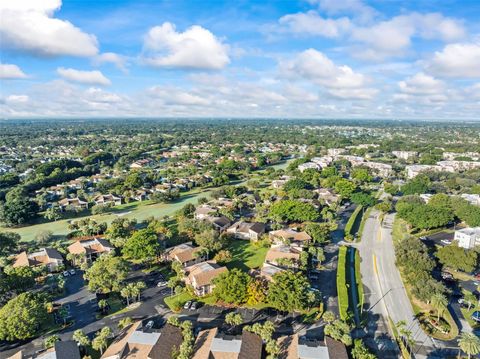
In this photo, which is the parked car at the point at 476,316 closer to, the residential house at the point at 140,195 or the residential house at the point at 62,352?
the residential house at the point at 62,352

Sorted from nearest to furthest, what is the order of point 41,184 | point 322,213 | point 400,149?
point 322,213 < point 41,184 < point 400,149

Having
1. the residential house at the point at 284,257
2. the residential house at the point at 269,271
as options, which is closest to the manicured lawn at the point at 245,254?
the residential house at the point at 284,257

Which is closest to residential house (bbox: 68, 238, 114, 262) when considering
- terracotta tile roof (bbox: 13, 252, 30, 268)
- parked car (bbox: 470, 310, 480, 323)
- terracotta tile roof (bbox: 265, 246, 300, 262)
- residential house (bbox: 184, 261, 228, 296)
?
terracotta tile roof (bbox: 13, 252, 30, 268)

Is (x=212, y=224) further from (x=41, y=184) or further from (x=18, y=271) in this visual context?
(x=41, y=184)

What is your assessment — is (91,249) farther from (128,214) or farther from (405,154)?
(405,154)

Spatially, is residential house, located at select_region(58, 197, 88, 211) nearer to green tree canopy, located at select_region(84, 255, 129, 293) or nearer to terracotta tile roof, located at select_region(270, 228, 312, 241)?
green tree canopy, located at select_region(84, 255, 129, 293)

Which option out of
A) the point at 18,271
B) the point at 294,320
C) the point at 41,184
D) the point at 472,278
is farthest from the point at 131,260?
the point at 41,184
